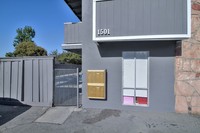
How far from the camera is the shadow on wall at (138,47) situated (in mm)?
6453

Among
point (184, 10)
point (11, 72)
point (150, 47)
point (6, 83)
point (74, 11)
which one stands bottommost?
point (6, 83)

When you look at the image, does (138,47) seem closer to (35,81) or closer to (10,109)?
(35,81)

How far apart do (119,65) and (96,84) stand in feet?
4.04

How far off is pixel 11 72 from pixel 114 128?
18.2ft

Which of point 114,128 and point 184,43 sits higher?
point 184,43

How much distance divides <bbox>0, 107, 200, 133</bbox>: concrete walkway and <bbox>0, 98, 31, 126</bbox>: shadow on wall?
311mm

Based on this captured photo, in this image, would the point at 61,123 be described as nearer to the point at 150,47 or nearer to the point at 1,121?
the point at 1,121

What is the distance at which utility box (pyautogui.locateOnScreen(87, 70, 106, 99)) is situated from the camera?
687 cm

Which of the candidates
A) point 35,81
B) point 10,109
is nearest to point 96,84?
point 35,81

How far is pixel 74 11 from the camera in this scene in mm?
12164

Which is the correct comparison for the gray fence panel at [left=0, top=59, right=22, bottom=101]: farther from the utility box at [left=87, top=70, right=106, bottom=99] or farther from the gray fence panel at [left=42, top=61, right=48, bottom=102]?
the utility box at [left=87, top=70, right=106, bottom=99]

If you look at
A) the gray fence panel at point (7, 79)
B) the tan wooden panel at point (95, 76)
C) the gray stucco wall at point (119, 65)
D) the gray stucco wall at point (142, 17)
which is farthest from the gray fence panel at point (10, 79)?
the gray stucco wall at point (142, 17)

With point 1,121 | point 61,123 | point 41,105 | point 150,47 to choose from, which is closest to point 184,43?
point 150,47

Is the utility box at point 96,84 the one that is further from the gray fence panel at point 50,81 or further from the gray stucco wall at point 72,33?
the gray stucco wall at point 72,33
